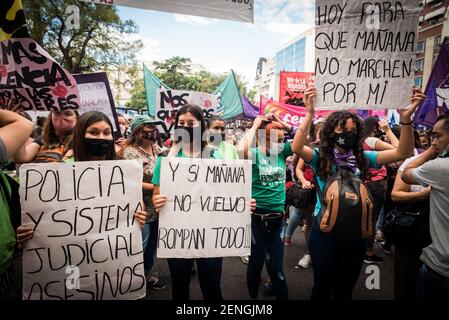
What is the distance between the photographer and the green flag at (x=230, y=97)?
300 inches

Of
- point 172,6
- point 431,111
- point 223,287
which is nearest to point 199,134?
point 172,6

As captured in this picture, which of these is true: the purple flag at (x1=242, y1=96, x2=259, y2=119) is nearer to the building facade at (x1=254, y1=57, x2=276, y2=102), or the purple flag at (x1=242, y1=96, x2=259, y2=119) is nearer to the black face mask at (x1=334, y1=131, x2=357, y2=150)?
the black face mask at (x1=334, y1=131, x2=357, y2=150)

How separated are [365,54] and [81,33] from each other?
689 inches

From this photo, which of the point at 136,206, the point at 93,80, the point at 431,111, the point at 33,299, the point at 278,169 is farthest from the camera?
the point at 431,111

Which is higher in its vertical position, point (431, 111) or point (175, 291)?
point (431, 111)

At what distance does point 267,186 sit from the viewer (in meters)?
2.72

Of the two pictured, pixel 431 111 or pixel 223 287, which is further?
pixel 431 111

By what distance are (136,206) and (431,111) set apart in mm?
3728

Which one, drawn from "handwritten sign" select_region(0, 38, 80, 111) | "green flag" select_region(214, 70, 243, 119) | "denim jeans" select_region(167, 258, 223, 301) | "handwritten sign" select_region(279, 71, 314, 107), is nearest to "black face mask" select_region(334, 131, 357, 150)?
"denim jeans" select_region(167, 258, 223, 301)

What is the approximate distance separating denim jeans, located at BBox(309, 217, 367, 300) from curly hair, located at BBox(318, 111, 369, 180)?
0.46 meters

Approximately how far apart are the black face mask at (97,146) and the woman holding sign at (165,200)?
40 cm

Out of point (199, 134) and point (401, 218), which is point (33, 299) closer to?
point (199, 134)

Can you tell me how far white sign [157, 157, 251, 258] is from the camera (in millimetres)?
2016

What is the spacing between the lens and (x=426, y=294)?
5.83 feet
